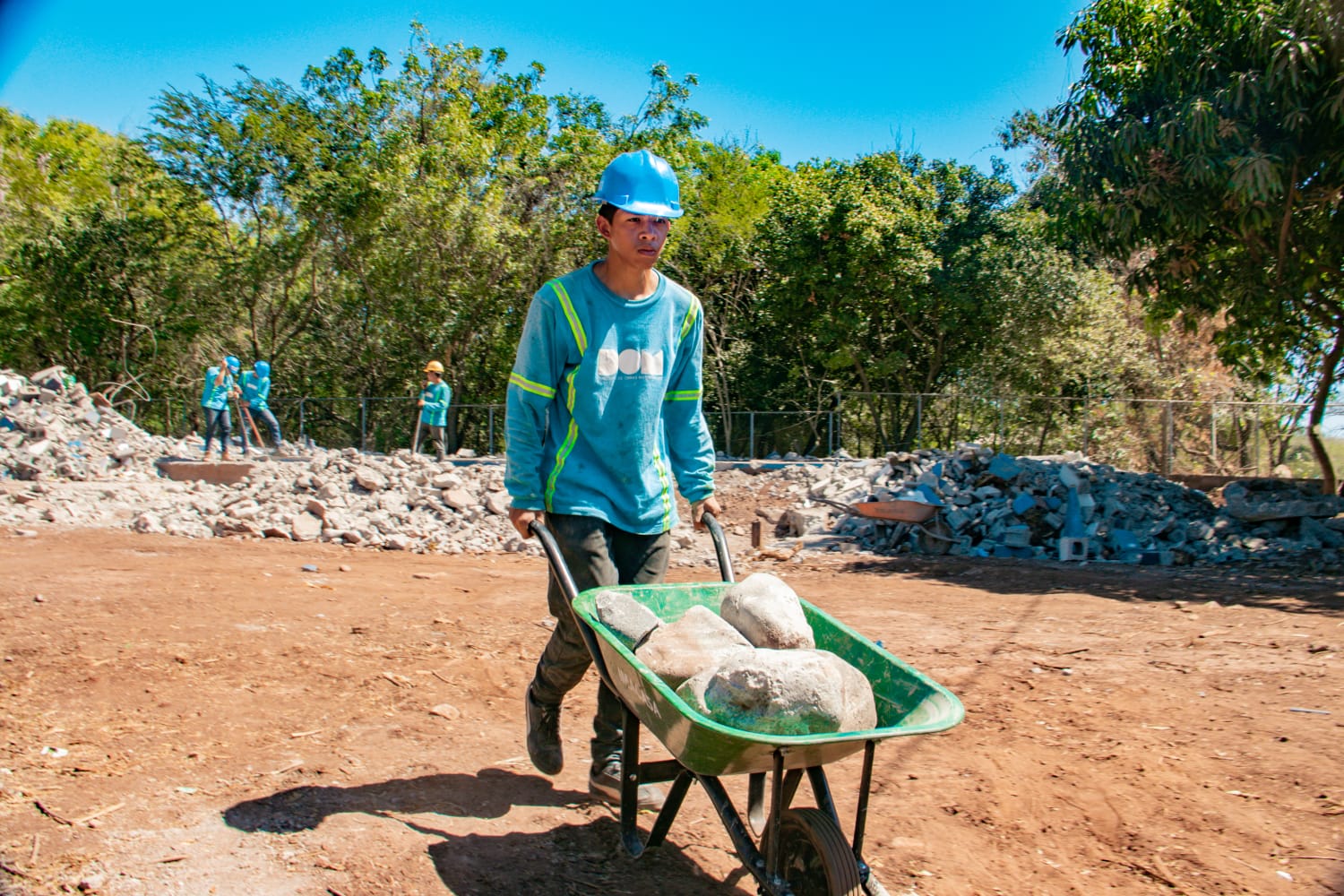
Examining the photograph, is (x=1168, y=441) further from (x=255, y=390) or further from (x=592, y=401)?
(x=592, y=401)

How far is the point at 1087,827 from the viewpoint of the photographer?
10.9ft

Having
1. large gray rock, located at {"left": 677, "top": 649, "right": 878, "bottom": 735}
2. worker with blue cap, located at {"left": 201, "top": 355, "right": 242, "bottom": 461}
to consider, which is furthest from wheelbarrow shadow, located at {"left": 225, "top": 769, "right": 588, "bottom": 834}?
worker with blue cap, located at {"left": 201, "top": 355, "right": 242, "bottom": 461}

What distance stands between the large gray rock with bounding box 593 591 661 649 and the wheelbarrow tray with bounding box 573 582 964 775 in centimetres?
3

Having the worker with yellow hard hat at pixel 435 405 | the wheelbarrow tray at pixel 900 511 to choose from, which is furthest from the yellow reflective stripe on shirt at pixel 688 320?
the worker with yellow hard hat at pixel 435 405

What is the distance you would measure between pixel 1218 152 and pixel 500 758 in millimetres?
9228

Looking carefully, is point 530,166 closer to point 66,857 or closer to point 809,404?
point 809,404

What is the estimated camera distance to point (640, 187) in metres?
3.11

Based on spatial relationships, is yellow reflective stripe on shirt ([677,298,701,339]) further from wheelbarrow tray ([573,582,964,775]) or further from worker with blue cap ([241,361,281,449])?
worker with blue cap ([241,361,281,449])

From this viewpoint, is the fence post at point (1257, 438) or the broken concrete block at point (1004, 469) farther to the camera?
the fence post at point (1257, 438)

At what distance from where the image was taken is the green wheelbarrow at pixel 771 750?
7.36 feet

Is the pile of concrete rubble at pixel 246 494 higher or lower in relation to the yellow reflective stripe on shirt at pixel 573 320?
lower

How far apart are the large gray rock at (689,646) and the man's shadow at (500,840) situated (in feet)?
2.40

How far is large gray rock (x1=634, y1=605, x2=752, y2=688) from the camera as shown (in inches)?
103

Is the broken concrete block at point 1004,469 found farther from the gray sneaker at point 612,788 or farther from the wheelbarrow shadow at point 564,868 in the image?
the wheelbarrow shadow at point 564,868
